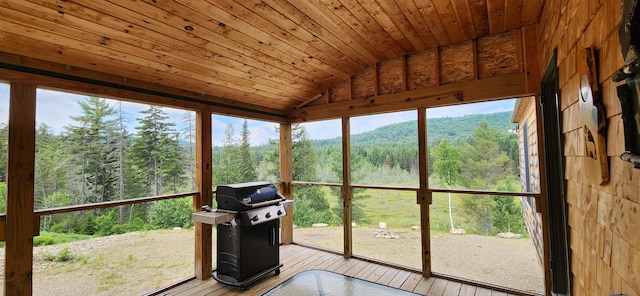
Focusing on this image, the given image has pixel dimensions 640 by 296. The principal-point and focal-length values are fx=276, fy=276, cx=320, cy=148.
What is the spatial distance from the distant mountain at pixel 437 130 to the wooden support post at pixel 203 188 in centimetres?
209

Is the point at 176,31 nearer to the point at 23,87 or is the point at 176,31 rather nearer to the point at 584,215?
the point at 23,87

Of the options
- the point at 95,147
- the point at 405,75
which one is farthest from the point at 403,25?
the point at 95,147

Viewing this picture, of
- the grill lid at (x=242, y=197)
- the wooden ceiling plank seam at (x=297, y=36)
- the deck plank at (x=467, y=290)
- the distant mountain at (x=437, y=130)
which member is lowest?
the deck plank at (x=467, y=290)

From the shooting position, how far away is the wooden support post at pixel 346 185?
165 inches

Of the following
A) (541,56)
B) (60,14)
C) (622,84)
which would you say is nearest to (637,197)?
(622,84)

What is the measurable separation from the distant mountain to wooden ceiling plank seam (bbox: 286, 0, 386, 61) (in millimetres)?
1112

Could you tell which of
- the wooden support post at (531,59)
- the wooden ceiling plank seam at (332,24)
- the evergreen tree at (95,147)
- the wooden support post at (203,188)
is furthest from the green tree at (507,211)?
the evergreen tree at (95,147)

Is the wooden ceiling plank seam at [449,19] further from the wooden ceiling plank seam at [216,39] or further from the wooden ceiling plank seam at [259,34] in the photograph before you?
the wooden ceiling plank seam at [216,39]

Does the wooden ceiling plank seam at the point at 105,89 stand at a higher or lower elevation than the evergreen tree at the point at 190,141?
higher

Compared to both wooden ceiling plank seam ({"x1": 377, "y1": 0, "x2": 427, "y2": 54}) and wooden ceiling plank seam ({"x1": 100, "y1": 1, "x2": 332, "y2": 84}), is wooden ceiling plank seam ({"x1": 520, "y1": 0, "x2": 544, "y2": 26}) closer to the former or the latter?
wooden ceiling plank seam ({"x1": 377, "y1": 0, "x2": 427, "y2": 54})

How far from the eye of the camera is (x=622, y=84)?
0.92 metres

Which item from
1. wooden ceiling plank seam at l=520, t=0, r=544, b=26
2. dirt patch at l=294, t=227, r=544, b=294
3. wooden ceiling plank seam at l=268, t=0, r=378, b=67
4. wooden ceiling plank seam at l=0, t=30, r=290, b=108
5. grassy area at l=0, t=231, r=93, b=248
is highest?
wooden ceiling plank seam at l=520, t=0, r=544, b=26

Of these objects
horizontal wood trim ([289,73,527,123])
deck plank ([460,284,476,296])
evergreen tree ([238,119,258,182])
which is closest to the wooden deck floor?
deck plank ([460,284,476,296])

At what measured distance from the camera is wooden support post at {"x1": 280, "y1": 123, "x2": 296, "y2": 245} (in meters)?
4.84
